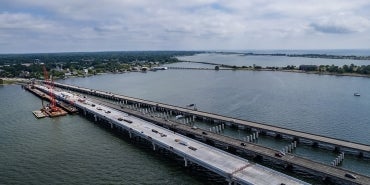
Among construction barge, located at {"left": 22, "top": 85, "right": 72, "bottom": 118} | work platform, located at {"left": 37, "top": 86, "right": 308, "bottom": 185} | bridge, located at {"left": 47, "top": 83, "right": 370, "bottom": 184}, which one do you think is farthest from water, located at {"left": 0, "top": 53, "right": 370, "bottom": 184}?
bridge, located at {"left": 47, "top": 83, "right": 370, "bottom": 184}

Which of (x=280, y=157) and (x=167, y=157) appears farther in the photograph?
(x=167, y=157)

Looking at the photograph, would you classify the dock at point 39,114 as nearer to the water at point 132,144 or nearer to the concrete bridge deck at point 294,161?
the water at point 132,144

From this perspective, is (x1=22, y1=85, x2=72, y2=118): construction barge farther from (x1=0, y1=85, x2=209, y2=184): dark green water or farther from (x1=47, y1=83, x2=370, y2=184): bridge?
(x1=47, y1=83, x2=370, y2=184): bridge

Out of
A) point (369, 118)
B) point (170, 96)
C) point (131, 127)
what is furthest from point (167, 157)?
point (170, 96)

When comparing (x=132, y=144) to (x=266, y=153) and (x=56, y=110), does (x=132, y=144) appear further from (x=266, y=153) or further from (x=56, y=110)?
(x=56, y=110)

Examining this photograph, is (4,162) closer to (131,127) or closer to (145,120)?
(131,127)

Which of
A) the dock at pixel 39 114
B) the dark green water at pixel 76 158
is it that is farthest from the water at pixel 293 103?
the dock at pixel 39 114
